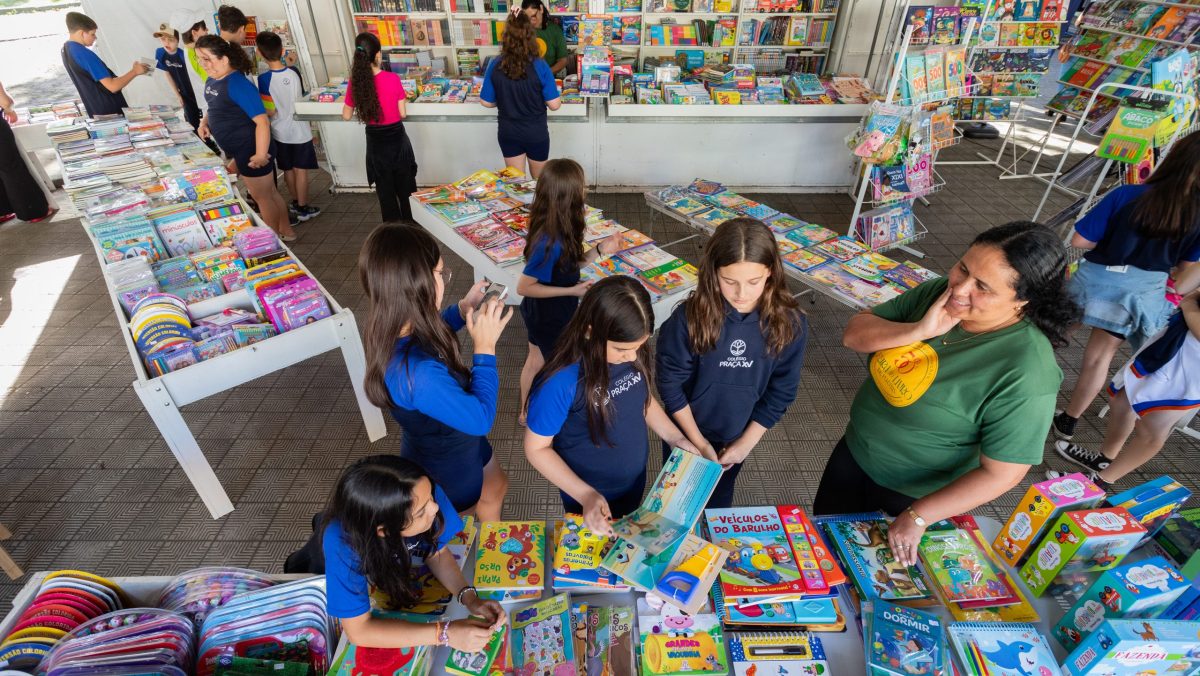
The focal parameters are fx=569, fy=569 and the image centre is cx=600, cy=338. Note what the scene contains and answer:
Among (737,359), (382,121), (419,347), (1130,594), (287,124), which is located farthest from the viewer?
(287,124)

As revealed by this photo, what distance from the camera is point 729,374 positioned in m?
1.99

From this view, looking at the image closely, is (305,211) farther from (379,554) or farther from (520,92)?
(379,554)

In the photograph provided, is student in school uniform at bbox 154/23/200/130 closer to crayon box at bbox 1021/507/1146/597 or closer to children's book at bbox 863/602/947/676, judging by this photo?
children's book at bbox 863/602/947/676

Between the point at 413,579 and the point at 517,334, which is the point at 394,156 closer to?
the point at 517,334

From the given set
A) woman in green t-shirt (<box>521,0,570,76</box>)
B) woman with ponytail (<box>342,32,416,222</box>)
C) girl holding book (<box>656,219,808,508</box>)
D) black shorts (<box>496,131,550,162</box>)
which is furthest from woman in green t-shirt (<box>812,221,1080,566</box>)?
woman in green t-shirt (<box>521,0,570,76</box>)

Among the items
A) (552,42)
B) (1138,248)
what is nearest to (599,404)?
(1138,248)

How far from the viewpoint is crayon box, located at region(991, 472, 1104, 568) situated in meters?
1.42

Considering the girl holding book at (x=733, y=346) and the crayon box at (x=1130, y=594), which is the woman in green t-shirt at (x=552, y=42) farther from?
the crayon box at (x=1130, y=594)

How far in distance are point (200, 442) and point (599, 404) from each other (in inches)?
115

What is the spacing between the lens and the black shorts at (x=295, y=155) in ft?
18.1

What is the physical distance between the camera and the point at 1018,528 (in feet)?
5.00

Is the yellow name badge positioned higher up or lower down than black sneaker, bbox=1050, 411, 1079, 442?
higher up

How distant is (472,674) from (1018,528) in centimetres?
146

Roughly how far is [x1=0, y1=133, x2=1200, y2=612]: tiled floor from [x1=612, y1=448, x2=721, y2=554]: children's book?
68 cm
